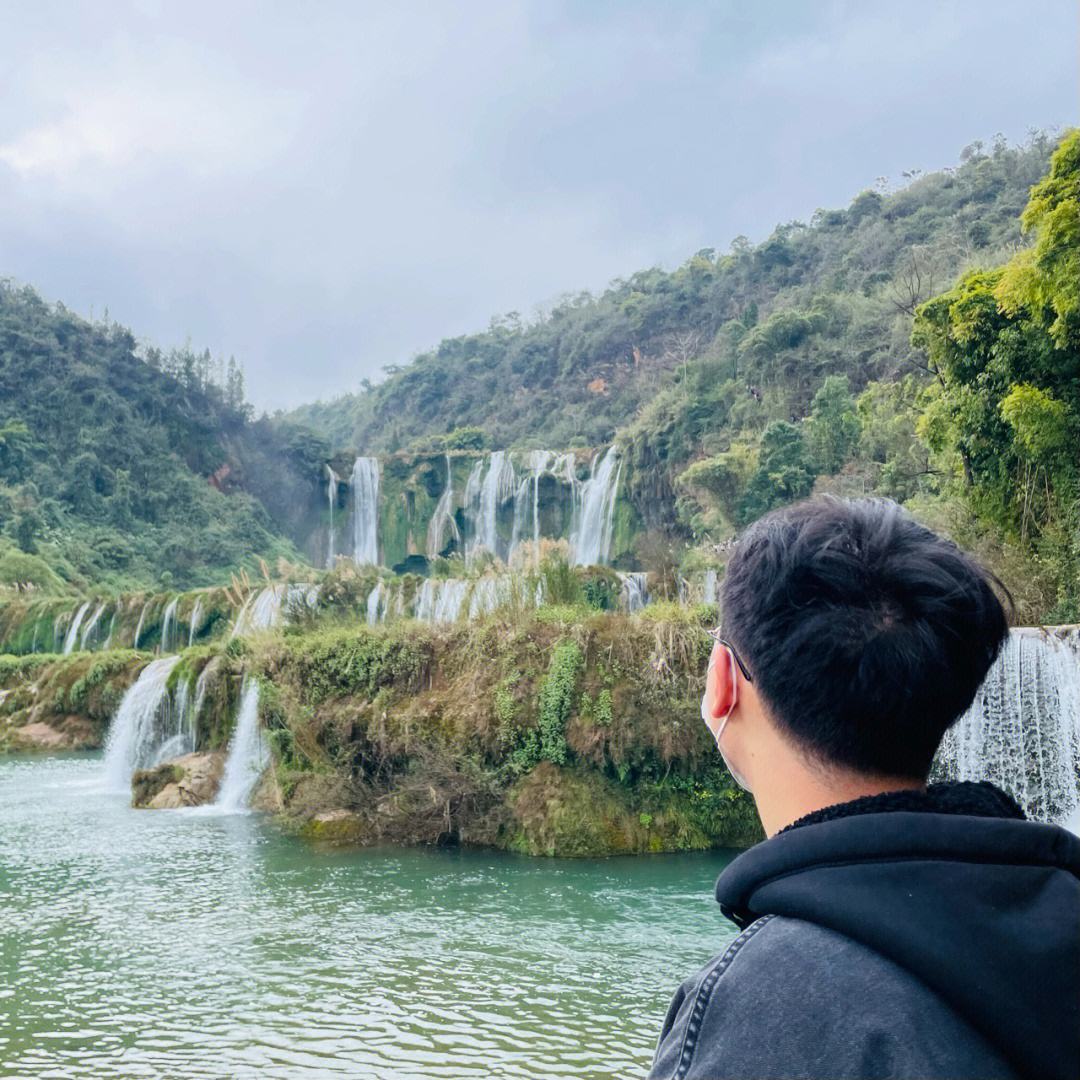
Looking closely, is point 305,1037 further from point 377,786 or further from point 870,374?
point 870,374

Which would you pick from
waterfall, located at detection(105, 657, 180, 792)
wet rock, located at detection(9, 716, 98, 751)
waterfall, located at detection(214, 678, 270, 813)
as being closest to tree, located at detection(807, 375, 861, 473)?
waterfall, located at detection(105, 657, 180, 792)

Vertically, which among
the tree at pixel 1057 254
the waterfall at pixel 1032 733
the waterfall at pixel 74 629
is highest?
the tree at pixel 1057 254

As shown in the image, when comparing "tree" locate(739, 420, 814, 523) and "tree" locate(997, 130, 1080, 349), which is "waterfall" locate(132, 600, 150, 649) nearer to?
"tree" locate(739, 420, 814, 523)

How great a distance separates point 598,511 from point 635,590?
53.8ft

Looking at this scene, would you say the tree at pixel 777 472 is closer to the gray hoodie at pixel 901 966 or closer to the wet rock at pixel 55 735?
the wet rock at pixel 55 735

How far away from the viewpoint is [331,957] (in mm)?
6562

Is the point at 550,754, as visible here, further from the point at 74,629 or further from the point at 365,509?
the point at 365,509

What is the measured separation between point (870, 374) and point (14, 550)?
28.3m

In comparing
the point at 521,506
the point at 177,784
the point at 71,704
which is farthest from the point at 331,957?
the point at 521,506

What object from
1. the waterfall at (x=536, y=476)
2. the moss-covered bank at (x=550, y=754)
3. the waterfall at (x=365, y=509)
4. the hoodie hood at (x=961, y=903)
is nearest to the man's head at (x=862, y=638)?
the hoodie hood at (x=961, y=903)

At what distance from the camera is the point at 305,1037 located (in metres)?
5.27

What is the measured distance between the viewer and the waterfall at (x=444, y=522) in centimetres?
3978

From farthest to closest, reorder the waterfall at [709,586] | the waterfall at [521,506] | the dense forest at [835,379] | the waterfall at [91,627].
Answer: the waterfall at [521,506] → the waterfall at [91,627] → the waterfall at [709,586] → the dense forest at [835,379]

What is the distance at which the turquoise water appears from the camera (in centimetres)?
509
